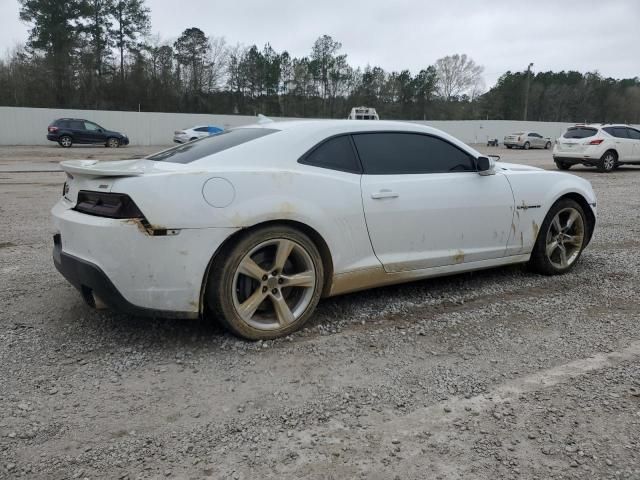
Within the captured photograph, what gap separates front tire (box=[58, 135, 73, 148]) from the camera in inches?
1064

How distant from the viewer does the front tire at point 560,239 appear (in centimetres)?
468

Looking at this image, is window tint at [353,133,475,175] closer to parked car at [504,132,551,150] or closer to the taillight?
the taillight

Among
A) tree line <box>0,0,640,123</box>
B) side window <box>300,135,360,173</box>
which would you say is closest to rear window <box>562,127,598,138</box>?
side window <box>300,135,360,173</box>

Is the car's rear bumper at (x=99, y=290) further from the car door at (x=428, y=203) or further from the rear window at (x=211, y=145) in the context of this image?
the car door at (x=428, y=203)

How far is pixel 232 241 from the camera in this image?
3.09 metres

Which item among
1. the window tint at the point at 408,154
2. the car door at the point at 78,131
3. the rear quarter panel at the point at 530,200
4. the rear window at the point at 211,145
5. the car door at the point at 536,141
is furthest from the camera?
the car door at the point at 536,141

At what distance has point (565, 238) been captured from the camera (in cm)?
486

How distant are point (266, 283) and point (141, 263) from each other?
778 millimetres

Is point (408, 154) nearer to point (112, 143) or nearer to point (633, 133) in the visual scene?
point (633, 133)

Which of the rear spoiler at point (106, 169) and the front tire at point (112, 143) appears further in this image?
the front tire at point (112, 143)

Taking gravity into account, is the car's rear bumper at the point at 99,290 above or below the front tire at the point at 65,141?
below

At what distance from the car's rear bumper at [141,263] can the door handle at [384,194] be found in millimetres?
1094

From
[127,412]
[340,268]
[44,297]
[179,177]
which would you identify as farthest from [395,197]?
[44,297]

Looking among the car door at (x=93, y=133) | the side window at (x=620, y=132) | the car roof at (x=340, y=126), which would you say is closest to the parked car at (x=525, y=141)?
the side window at (x=620, y=132)
